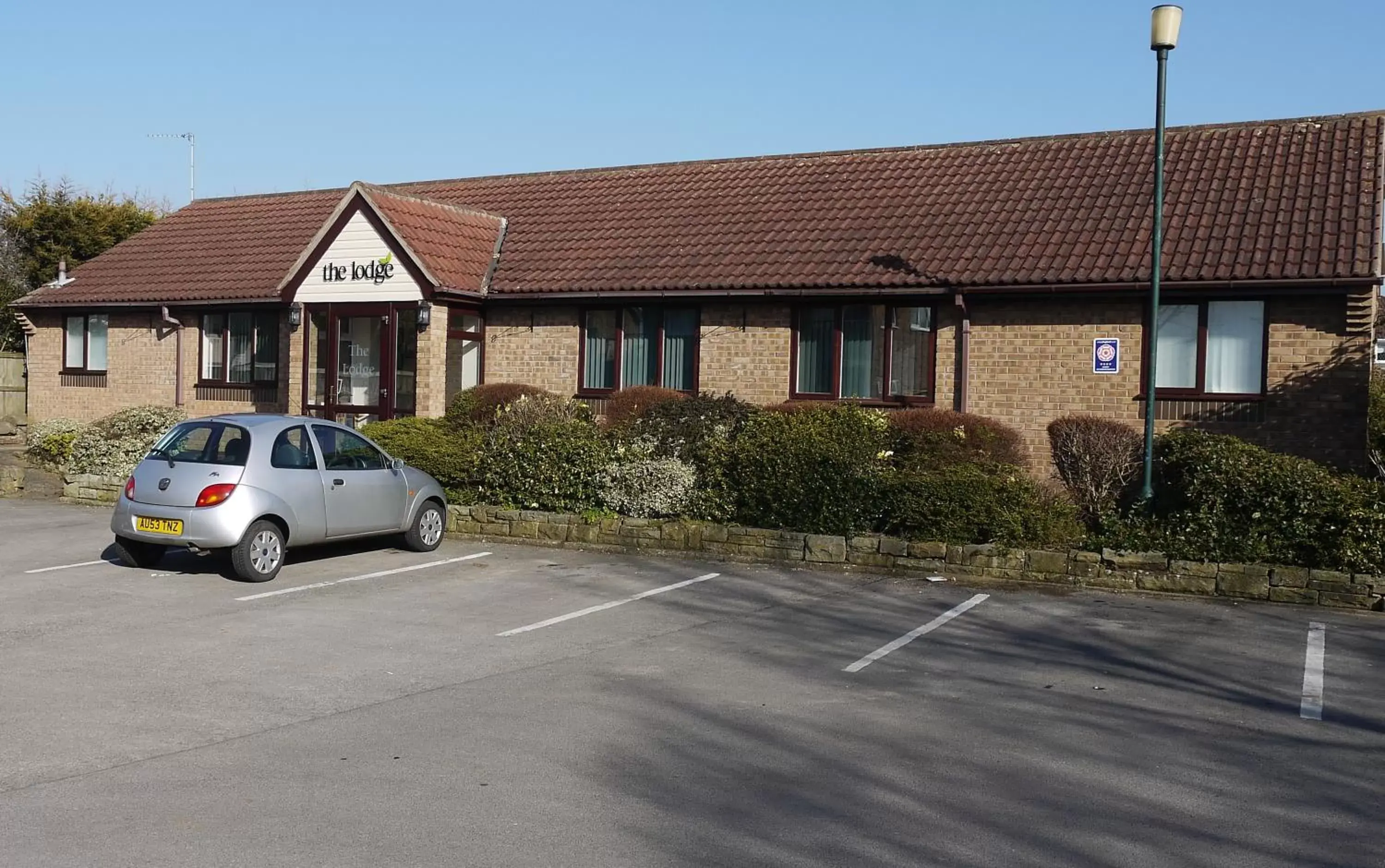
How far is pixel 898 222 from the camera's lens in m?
21.3

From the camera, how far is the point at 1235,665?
10.2 meters

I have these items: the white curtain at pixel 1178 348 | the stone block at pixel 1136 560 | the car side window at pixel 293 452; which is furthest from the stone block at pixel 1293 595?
the car side window at pixel 293 452

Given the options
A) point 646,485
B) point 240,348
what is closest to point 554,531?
point 646,485

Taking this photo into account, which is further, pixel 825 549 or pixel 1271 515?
pixel 825 549

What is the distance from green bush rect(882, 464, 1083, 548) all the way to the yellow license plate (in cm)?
753

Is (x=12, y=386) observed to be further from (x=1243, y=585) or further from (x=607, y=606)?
(x=1243, y=585)

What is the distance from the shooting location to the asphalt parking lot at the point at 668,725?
19.8ft

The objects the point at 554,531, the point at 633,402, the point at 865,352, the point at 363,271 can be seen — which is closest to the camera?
the point at 554,531

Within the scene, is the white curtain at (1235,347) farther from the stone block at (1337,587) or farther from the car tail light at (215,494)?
the car tail light at (215,494)

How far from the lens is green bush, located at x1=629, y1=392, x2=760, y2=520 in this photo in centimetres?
1623

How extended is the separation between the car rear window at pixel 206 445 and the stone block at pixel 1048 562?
810 centimetres

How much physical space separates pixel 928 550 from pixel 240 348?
614 inches

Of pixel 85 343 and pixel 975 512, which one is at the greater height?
pixel 85 343

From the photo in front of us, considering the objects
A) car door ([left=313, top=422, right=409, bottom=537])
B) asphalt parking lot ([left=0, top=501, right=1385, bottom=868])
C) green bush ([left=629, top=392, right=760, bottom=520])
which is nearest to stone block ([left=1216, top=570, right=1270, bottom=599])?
asphalt parking lot ([left=0, top=501, right=1385, bottom=868])
